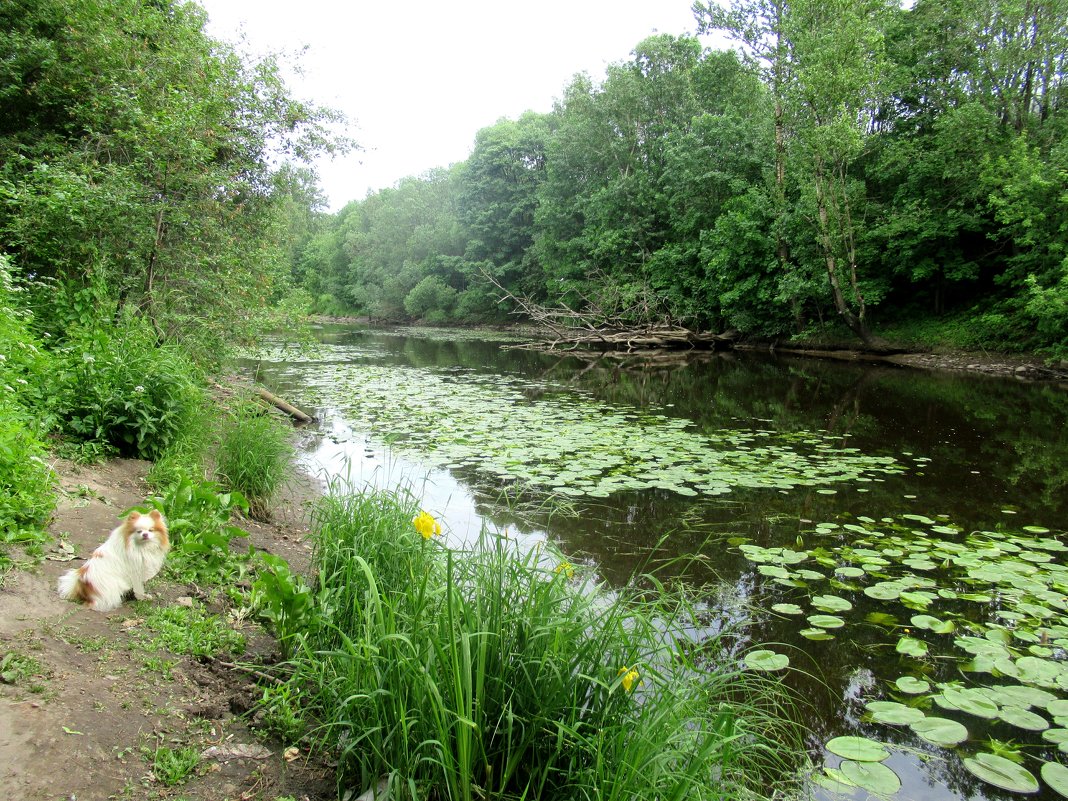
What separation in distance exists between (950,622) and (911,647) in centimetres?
42

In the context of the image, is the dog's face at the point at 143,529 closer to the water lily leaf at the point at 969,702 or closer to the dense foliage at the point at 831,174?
the water lily leaf at the point at 969,702

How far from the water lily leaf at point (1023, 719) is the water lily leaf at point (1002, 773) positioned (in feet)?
0.93

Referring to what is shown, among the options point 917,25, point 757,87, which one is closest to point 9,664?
point 917,25

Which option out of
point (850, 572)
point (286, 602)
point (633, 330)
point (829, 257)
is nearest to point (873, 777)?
point (850, 572)

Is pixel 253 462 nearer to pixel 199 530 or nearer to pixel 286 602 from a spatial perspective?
pixel 199 530

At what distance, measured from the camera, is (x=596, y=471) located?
23.1 feet

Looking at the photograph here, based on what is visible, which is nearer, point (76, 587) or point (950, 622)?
point (76, 587)

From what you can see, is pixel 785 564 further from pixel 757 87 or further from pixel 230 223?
pixel 757 87

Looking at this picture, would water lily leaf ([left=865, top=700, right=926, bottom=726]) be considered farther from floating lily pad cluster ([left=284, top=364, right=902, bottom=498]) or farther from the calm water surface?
floating lily pad cluster ([left=284, top=364, right=902, bottom=498])

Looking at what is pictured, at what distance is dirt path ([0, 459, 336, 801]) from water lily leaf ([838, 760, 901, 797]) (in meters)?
2.22

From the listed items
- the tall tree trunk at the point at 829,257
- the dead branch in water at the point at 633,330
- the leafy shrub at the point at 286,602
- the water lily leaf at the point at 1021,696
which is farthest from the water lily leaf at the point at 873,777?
the dead branch in water at the point at 633,330

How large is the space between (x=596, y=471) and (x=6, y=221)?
6.83 m

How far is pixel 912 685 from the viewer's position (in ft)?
10.6

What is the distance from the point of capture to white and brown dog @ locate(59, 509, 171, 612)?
8.92ft
